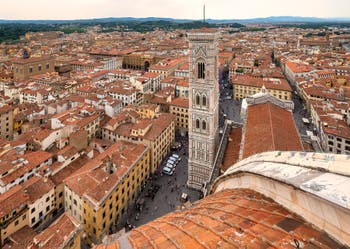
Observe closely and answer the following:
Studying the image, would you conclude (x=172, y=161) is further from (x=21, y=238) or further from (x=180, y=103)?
(x=21, y=238)

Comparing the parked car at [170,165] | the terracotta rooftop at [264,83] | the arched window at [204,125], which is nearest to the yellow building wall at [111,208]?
the parked car at [170,165]

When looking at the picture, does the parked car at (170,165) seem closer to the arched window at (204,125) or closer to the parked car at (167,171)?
the parked car at (167,171)

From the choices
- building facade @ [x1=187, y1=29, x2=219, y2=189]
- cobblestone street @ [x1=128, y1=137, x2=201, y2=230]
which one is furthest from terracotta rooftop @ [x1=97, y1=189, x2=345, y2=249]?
building facade @ [x1=187, y1=29, x2=219, y2=189]

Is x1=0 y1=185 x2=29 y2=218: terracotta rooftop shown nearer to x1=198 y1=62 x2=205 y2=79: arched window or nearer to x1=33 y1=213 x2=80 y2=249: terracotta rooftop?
x1=33 y1=213 x2=80 y2=249: terracotta rooftop

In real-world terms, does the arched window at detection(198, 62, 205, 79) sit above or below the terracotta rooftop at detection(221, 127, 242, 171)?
above

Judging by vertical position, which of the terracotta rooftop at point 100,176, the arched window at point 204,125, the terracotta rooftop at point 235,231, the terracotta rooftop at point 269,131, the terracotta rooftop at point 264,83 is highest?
the terracotta rooftop at point 235,231
